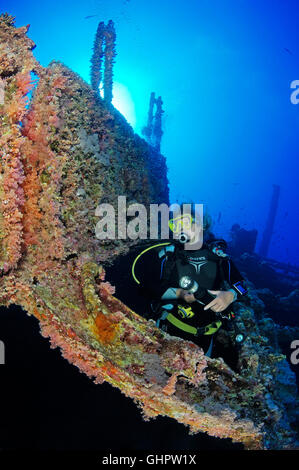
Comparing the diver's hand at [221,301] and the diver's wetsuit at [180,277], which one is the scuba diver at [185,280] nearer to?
the diver's wetsuit at [180,277]

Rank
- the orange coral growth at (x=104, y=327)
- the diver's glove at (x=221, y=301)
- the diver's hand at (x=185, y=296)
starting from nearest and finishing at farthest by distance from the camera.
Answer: the orange coral growth at (x=104, y=327), the diver's glove at (x=221, y=301), the diver's hand at (x=185, y=296)

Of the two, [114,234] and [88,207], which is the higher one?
[88,207]

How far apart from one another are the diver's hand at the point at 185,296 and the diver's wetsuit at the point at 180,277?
7 cm

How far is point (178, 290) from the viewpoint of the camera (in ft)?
10.7

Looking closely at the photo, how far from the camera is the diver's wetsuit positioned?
337cm

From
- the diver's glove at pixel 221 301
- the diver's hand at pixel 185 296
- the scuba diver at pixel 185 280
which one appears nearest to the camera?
the diver's glove at pixel 221 301

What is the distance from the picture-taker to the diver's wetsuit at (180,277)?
3.37 meters

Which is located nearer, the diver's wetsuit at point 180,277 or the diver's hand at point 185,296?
the diver's hand at point 185,296

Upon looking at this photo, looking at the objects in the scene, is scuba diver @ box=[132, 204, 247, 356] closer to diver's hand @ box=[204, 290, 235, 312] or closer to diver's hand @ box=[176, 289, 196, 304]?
diver's hand @ box=[176, 289, 196, 304]

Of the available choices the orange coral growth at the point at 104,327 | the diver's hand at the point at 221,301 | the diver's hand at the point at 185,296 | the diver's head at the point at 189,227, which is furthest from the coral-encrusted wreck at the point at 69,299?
the diver's head at the point at 189,227

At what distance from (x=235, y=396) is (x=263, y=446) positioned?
17.7 inches

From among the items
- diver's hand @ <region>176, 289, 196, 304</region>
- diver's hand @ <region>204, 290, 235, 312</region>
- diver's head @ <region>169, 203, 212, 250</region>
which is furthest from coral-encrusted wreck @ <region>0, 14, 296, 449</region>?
diver's head @ <region>169, 203, 212, 250</region>
